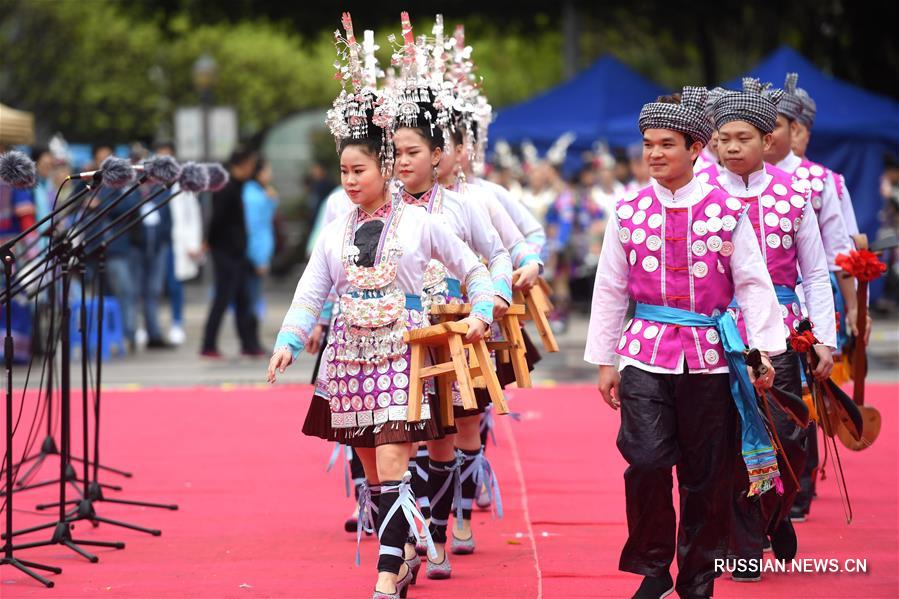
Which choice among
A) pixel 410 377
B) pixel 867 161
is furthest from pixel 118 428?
pixel 867 161

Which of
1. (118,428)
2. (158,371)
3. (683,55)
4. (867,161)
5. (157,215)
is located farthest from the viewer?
(683,55)

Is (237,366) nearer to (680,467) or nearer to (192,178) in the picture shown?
(192,178)

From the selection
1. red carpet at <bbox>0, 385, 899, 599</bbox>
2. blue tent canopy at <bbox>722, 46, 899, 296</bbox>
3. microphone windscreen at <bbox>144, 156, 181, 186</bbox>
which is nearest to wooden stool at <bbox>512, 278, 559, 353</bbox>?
red carpet at <bbox>0, 385, 899, 599</bbox>

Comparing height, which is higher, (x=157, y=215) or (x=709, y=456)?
(x=157, y=215)

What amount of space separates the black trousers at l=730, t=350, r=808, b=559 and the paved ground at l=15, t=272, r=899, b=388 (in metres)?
6.03

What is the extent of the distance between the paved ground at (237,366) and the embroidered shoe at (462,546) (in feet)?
18.2

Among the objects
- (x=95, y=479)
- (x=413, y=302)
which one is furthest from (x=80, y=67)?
(x=413, y=302)

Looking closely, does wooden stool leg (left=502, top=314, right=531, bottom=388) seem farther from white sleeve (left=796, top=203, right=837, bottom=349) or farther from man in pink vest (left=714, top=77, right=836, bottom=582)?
white sleeve (left=796, top=203, right=837, bottom=349)

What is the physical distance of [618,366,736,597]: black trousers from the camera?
16.0 ft

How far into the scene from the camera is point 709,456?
4945 millimetres

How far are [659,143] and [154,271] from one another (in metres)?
9.75

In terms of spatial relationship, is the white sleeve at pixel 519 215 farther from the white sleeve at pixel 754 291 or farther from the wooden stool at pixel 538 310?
the white sleeve at pixel 754 291

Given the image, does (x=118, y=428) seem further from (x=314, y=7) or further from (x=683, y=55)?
(x=683, y=55)

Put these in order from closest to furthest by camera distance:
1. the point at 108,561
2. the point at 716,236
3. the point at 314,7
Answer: the point at 716,236
the point at 108,561
the point at 314,7
